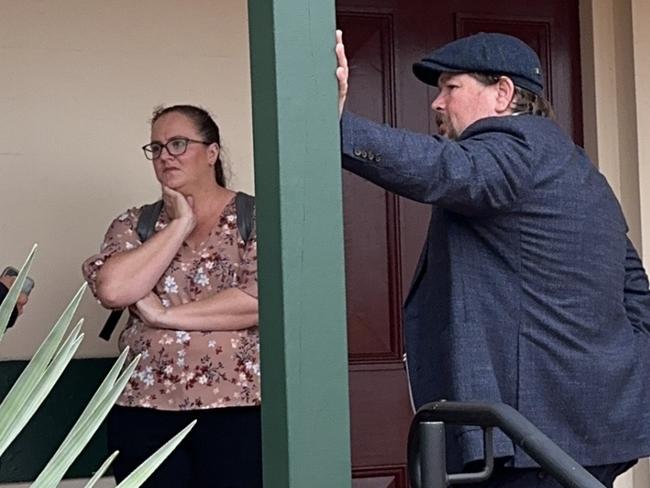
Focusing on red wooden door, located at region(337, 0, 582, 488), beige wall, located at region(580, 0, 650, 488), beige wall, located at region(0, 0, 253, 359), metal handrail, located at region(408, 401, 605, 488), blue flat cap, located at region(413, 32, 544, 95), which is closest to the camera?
metal handrail, located at region(408, 401, 605, 488)

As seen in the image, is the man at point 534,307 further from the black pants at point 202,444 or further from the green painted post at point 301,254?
the black pants at point 202,444

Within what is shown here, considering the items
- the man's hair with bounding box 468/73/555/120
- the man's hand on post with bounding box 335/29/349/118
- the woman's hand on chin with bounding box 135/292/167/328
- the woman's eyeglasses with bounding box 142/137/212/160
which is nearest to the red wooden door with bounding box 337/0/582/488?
the woman's eyeglasses with bounding box 142/137/212/160

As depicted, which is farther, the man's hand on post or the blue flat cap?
the blue flat cap

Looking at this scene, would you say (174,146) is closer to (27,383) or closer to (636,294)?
(636,294)

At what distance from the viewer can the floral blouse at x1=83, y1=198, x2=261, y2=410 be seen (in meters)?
3.76

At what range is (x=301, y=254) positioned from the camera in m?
2.32

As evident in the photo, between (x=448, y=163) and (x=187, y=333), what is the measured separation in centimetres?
143

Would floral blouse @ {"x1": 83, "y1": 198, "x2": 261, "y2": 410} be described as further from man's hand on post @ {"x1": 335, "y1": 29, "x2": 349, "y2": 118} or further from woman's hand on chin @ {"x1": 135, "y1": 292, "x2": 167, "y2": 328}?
man's hand on post @ {"x1": 335, "y1": 29, "x2": 349, "y2": 118}

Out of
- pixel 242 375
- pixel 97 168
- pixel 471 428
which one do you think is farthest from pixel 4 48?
pixel 471 428

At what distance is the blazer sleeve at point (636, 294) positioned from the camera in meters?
3.02

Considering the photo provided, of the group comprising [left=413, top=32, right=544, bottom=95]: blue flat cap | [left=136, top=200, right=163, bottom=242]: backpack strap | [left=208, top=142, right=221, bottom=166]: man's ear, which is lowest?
[left=136, top=200, right=163, bottom=242]: backpack strap

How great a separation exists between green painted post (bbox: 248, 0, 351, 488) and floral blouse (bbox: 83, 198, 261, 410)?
142cm

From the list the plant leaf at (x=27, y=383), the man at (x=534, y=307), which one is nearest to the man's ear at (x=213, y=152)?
the man at (x=534, y=307)

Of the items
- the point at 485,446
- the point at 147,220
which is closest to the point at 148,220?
the point at 147,220
